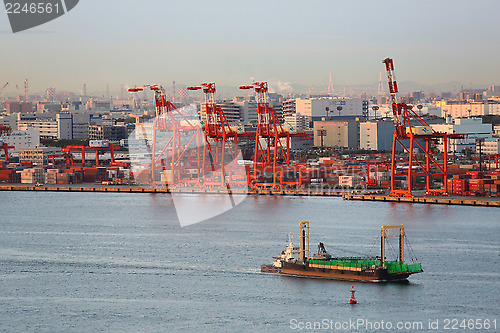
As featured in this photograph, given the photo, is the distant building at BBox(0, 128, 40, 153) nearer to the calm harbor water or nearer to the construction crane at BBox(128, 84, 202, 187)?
the construction crane at BBox(128, 84, 202, 187)

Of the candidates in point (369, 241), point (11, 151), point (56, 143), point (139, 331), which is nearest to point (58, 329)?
point (139, 331)

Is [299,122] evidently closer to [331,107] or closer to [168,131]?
[331,107]

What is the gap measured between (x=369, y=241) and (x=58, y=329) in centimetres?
653

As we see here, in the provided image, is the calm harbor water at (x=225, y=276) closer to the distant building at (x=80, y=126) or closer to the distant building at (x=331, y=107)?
the distant building at (x=80, y=126)

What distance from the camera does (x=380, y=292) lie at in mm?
11156

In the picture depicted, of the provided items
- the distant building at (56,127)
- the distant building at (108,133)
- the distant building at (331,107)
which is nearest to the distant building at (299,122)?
the distant building at (331,107)

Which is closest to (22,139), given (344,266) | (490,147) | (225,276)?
(490,147)

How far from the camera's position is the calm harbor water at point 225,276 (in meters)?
10.1

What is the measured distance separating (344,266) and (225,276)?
1467 mm

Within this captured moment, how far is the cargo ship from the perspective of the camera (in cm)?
1170

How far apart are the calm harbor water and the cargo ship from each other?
0.55 feet

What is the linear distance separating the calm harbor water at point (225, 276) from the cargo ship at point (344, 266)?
0.55 feet

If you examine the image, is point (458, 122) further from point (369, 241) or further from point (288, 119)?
point (369, 241)

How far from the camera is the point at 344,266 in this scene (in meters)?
11.9
